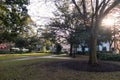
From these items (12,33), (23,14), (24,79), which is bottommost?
(24,79)

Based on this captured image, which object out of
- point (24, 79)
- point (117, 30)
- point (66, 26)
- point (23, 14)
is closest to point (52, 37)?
point (66, 26)

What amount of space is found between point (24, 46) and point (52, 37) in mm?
18905

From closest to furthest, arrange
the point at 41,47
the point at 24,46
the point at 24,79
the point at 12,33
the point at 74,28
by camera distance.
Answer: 1. the point at 24,79
2. the point at 12,33
3. the point at 74,28
4. the point at 24,46
5. the point at 41,47

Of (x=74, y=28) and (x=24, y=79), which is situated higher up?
(x=74, y=28)

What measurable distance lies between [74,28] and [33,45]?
23387 millimetres

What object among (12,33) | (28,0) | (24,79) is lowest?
(24,79)

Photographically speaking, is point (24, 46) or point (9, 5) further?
Answer: point (24, 46)

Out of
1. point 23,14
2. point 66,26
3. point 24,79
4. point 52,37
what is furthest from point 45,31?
point 24,79

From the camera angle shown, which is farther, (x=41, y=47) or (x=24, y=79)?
(x=41, y=47)

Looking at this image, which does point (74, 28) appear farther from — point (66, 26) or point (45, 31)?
point (45, 31)

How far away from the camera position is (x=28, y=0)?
46.5ft

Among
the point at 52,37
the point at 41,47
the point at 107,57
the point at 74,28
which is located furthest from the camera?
the point at 41,47

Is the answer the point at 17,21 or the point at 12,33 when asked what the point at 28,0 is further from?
the point at 12,33

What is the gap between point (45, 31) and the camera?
32250 millimetres
